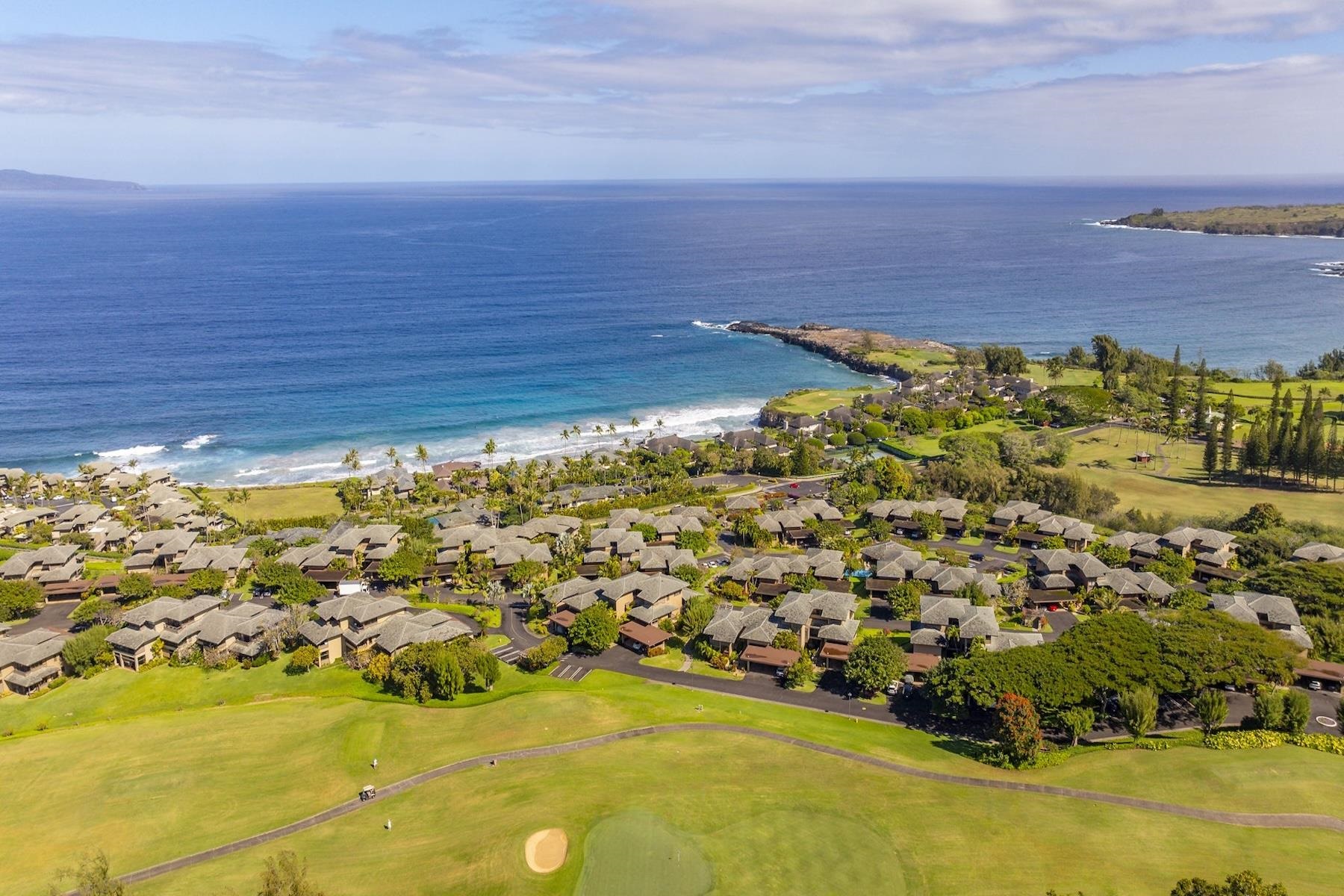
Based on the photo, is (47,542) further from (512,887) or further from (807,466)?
(807,466)

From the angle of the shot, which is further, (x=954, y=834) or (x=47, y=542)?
(x=47, y=542)

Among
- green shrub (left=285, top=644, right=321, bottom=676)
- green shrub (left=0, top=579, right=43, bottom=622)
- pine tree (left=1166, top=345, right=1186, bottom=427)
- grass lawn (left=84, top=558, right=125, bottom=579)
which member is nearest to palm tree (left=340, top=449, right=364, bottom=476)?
grass lawn (left=84, top=558, right=125, bottom=579)

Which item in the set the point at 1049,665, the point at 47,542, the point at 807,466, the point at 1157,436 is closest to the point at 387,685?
the point at 1049,665

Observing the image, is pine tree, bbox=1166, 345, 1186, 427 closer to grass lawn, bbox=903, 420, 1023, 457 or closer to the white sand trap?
grass lawn, bbox=903, 420, 1023, 457

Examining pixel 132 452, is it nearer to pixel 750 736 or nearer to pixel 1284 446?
pixel 750 736

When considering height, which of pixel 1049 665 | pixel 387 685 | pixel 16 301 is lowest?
pixel 387 685

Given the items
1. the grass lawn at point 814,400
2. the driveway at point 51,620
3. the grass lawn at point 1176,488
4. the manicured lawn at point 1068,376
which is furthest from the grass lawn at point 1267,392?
the driveway at point 51,620
